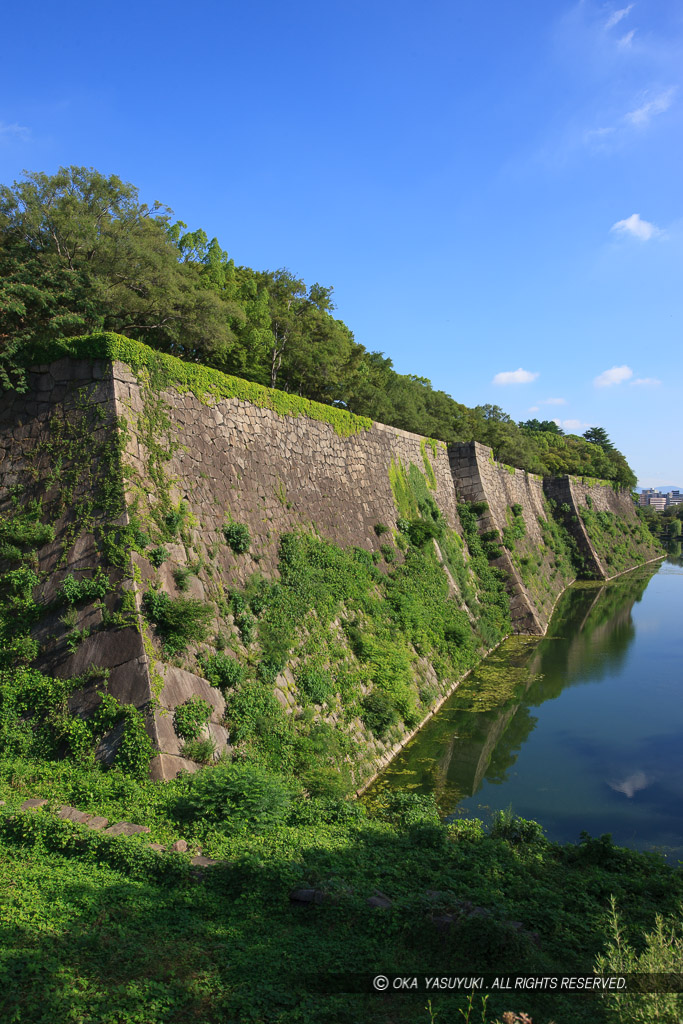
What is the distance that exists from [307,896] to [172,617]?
3.96 metres

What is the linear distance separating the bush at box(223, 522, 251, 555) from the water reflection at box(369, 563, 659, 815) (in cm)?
446

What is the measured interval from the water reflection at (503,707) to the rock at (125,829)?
170 inches

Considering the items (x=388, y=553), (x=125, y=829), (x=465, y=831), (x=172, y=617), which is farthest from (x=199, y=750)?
(x=388, y=553)

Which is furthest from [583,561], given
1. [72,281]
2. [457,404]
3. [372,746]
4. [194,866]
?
[194,866]

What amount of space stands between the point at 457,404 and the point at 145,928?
42216 mm

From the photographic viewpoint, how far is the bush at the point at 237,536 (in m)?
10.2

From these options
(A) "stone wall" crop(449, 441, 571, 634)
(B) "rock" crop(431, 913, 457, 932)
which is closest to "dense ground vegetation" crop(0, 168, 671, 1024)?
(B) "rock" crop(431, 913, 457, 932)

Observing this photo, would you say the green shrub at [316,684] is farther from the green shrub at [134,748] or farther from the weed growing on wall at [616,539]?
the weed growing on wall at [616,539]

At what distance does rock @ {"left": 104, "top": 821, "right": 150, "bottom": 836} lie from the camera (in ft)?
18.8

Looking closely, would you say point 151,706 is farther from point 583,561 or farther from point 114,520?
point 583,561

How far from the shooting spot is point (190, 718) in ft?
24.3

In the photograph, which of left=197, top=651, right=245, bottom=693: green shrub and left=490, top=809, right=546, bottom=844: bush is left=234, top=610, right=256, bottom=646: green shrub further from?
left=490, top=809, right=546, bottom=844: bush

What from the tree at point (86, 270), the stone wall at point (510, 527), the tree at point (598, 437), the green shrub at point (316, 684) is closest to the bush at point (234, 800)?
the green shrub at point (316, 684)

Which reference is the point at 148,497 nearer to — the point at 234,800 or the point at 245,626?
the point at 245,626
